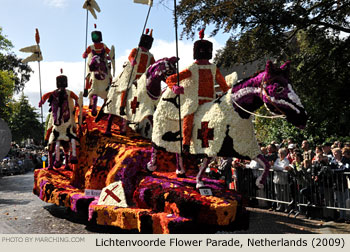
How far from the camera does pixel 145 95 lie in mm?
8945

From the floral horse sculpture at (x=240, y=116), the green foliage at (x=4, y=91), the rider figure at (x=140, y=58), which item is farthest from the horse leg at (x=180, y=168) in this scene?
the green foliage at (x=4, y=91)

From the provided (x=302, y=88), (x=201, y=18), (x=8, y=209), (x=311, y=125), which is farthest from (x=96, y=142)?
(x=311, y=125)

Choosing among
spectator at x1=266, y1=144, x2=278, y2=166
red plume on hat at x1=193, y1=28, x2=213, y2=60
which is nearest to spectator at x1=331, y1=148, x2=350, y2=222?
spectator at x1=266, y1=144, x2=278, y2=166

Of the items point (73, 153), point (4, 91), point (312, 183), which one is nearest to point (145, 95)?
point (73, 153)

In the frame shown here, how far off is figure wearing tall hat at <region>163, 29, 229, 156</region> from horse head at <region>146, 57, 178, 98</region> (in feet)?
3.07

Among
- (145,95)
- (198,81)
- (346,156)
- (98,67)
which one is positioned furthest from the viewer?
(98,67)

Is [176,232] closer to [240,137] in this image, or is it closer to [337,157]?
[240,137]

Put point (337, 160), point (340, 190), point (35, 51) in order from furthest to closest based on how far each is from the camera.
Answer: point (35, 51)
point (337, 160)
point (340, 190)

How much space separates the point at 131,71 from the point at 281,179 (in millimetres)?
4119

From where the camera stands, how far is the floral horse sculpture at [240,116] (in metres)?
5.87

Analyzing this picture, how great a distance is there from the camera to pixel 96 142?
9.30m

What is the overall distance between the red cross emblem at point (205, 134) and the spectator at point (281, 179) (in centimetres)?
326

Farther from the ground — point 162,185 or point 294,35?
point 294,35

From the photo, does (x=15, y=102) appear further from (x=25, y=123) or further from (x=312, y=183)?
(x=312, y=183)
